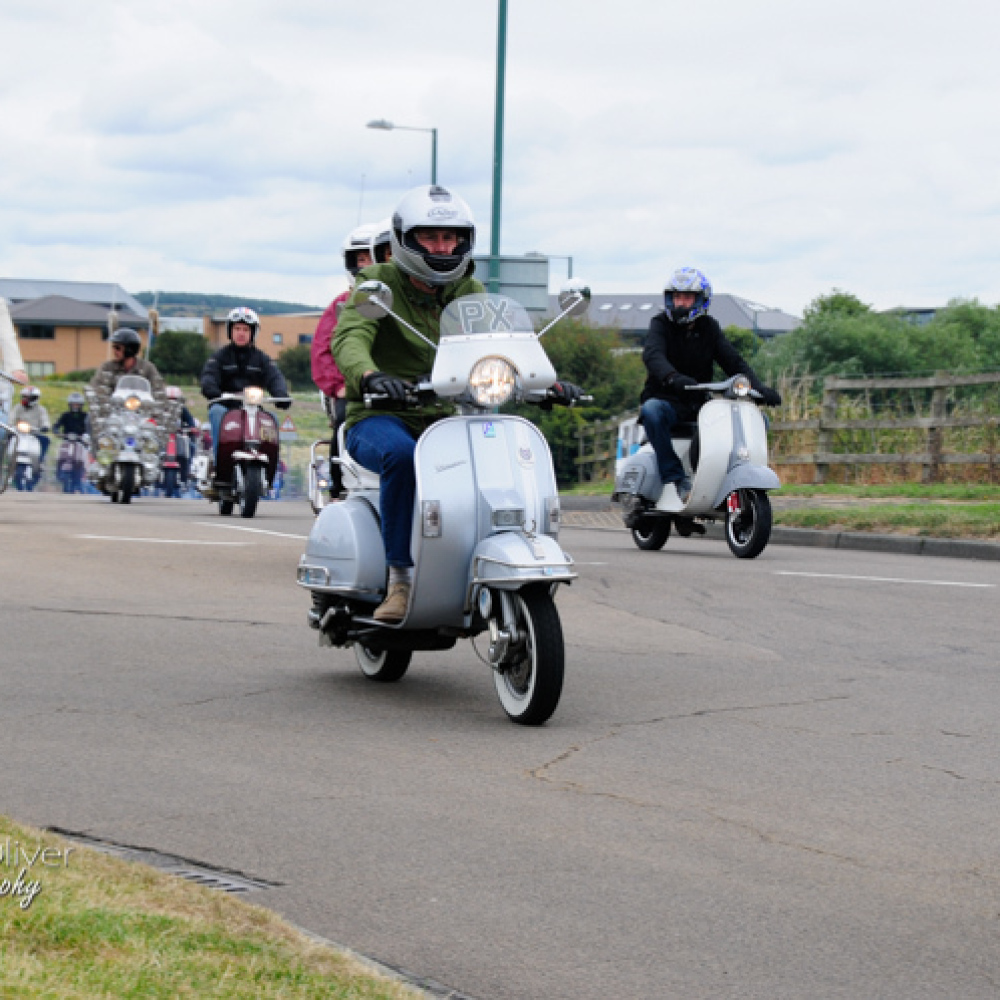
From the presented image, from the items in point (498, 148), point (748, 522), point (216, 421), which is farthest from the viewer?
point (498, 148)

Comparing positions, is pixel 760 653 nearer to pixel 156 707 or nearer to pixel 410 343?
pixel 410 343

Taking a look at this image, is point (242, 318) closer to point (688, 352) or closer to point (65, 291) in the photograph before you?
→ point (688, 352)

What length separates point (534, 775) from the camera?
5695mm

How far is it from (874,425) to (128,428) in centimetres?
953

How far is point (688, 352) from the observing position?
1507 centimetres

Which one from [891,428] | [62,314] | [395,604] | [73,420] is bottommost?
[395,604]

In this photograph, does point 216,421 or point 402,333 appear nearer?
point 402,333

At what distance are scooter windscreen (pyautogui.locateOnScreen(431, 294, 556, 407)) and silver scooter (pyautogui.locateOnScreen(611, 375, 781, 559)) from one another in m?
7.31

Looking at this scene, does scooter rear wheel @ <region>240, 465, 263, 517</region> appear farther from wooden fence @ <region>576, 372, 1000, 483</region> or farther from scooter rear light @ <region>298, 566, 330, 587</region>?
scooter rear light @ <region>298, 566, 330, 587</region>

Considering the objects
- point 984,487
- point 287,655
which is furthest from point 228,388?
point 287,655

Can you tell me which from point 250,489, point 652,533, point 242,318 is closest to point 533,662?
point 652,533

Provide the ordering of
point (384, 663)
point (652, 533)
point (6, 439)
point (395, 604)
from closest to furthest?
point (395, 604)
point (384, 663)
point (652, 533)
point (6, 439)

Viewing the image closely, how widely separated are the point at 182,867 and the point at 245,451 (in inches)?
601

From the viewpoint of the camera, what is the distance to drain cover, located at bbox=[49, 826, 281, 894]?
4305mm
